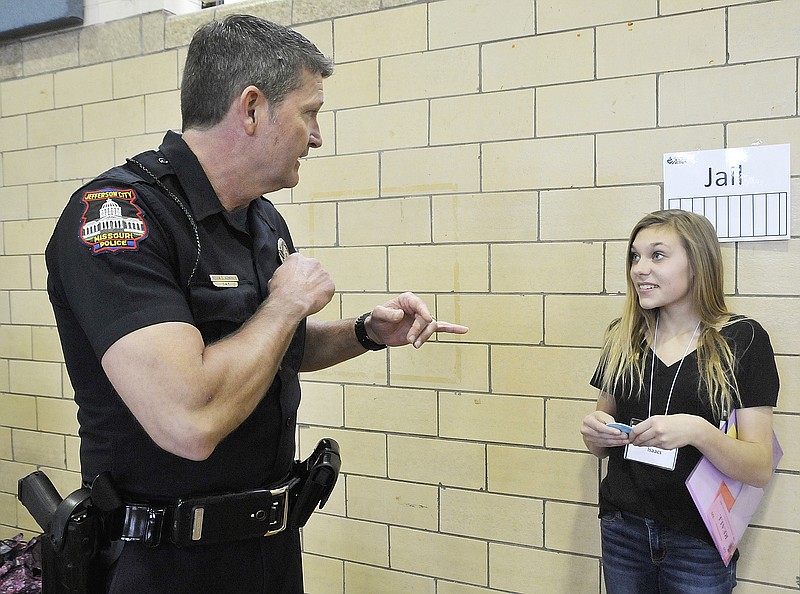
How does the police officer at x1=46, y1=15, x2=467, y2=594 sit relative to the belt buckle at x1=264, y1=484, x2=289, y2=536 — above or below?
above

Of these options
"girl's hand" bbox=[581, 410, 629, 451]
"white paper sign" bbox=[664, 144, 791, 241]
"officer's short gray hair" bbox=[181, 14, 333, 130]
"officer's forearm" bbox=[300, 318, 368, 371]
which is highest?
"officer's short gray hair" bbox=[181, 14, 333, 130]

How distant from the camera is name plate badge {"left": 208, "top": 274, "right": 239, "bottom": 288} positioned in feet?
4.86

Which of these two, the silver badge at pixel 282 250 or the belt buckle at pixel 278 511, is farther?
the silver badge at pixel 282 250

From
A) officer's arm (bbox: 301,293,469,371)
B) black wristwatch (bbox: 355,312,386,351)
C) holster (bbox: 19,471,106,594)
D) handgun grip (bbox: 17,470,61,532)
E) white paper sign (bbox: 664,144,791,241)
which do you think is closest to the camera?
holster (bbox: 19,471,106,594)

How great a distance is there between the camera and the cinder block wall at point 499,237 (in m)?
2.12

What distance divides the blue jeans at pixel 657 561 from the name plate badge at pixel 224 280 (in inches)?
45.9

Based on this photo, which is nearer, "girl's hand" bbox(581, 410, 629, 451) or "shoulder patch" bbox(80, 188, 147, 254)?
"shoulder patch" bbox(80, 188, 147, 254)

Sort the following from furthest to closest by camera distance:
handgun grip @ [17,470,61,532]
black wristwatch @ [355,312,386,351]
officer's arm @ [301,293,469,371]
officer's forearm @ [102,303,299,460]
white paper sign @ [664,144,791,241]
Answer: white paper sign @ [664,144,791,241] < black wristwatch @ [355,312,386,351] < officer's arm @ [301,293,469,371] < handgun grip @ [17,470,61,532] < officer's forearm @ [102,303,299,460]

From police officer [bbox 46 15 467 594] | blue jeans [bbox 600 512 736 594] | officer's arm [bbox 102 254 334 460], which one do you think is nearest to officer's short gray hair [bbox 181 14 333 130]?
police officer [bbox 46 15 467 594]

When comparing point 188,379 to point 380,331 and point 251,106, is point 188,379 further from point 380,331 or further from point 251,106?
point 380,331

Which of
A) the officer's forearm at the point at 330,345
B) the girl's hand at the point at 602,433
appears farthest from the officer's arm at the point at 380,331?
the girl's hand at the point at 602,433

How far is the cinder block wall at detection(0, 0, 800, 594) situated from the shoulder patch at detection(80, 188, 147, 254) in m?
1.34

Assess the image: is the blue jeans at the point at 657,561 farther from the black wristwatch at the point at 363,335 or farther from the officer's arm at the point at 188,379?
the officer's arm at the point at 188,379

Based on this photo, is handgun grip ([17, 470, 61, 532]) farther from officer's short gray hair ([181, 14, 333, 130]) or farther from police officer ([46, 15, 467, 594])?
officer's short gray hair ([181, 14, 333, 130])
